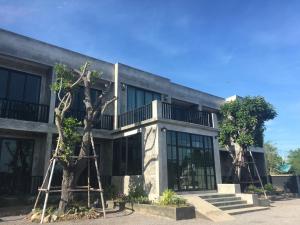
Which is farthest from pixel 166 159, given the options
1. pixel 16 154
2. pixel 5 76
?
pixel 5 76

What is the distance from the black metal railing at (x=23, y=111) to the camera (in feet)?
48.5

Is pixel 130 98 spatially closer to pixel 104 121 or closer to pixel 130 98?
pixel 130 98

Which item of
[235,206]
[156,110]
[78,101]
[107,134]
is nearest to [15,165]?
[78,101]

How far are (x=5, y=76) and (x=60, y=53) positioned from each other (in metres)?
3.21

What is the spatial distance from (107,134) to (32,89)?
4.99m

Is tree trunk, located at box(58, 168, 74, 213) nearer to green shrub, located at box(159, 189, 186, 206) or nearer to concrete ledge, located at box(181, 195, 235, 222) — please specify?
green shrub, located at box(159, 189, 186, 206)

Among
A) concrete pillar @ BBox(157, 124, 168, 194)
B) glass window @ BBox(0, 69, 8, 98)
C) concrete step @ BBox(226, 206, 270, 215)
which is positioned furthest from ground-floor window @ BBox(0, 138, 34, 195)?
concrete step @ BBox(226, 206, 270, 215)

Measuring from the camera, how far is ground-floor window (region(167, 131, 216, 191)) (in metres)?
15.1

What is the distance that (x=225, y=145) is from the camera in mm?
19562

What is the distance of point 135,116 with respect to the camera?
17000 mm

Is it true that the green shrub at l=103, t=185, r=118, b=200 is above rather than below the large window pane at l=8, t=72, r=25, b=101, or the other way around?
below

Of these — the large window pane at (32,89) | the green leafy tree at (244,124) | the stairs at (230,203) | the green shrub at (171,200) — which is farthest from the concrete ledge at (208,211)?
the large window pane at (32,89)

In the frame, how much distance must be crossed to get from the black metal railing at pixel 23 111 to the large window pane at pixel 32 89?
75 centimetres

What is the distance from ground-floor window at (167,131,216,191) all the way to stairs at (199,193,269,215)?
1.29 m
